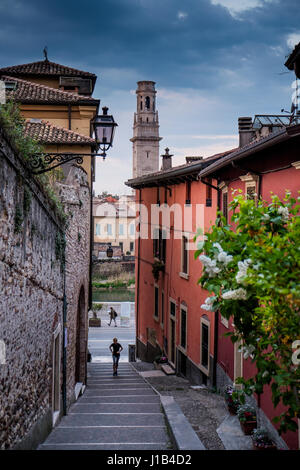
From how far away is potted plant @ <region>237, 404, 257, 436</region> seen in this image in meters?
9.24

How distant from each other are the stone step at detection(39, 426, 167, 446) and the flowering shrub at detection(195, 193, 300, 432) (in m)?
4.15

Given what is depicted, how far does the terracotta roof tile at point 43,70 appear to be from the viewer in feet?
72.1

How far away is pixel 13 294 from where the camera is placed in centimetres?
610

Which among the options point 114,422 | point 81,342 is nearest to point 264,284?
point 114,422

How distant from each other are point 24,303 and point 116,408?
565cm

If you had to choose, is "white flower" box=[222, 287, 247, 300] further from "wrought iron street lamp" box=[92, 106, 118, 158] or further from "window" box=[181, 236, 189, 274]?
"window" box=[181, 236, 189, 274]

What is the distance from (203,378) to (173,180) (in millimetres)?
7256

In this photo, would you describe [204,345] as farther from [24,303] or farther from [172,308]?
[24,303]

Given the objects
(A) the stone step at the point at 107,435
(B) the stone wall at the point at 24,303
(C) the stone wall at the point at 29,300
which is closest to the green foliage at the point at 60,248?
(C) the stone wall at the point at 29,300

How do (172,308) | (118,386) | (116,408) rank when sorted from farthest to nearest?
(172,308) < (118,386) < (116,408)

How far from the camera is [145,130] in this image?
83500mm

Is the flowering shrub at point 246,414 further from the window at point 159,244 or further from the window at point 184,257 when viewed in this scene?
the window at point 159,244

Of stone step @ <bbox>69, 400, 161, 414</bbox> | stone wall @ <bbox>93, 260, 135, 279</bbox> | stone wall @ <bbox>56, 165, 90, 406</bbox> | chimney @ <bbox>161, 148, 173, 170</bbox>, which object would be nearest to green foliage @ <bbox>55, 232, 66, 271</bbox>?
stone wall @ <bbox>56, 165, 90, 406</bbox>

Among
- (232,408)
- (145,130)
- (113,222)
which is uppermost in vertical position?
(145,130)
